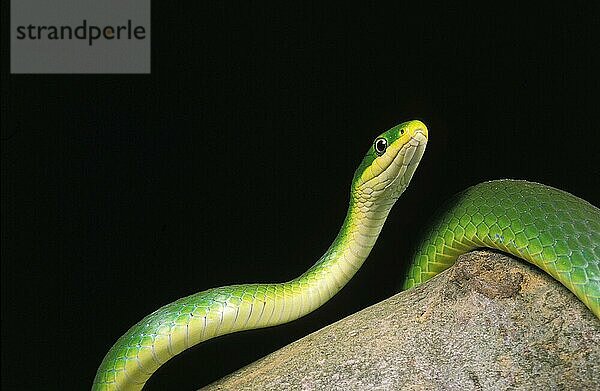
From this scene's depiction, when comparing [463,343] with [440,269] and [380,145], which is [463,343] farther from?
[380,145]

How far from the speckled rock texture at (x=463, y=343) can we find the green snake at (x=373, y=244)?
0.31ft

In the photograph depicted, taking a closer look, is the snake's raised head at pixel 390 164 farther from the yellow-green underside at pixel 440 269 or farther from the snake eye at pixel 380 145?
the yellow-green underside at pixel 440 269

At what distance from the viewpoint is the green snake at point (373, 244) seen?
2139 millimetres

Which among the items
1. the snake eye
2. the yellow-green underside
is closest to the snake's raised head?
the snake eye

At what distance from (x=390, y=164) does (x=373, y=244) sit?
1.28 ft

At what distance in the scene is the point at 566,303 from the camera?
6.59 ft

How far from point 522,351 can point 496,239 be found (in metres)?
0.49

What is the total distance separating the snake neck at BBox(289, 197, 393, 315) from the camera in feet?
9.47

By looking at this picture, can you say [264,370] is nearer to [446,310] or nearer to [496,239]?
[446,310]

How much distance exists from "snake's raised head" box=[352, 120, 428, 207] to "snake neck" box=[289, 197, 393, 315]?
0.05 meters

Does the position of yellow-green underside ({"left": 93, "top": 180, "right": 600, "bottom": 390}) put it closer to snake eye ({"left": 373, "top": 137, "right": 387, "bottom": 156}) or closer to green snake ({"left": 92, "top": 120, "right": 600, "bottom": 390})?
green snake ({"left": 92, "top": 120, "right": 600, "bottom": 390})

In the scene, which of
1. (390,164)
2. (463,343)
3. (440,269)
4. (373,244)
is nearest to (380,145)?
(390,164)

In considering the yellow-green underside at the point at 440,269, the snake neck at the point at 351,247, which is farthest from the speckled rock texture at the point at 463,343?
the snake neck at the point at 351,247

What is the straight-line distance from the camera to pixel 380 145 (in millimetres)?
2846
